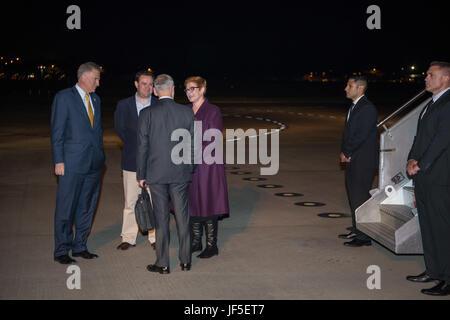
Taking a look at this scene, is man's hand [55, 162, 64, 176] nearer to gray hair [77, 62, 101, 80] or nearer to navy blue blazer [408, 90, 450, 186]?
gray hair [77, 62, 101, 80]

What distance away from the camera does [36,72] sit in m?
181

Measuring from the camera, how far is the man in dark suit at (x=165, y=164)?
5.33 metres

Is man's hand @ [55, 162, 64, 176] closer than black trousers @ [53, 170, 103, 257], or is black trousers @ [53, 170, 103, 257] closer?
man's hand @ [55, 162, 64, 176]

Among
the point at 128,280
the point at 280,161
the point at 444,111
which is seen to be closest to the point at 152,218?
the point at 128,280

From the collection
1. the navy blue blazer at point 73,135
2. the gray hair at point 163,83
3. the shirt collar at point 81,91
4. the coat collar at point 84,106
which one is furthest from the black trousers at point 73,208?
the gray hair at point 163,83

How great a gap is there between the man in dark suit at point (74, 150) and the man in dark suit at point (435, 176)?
3.24 m

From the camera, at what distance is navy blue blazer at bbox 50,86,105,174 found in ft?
18.8

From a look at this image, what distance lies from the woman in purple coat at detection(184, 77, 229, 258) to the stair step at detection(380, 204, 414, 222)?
1865 mm

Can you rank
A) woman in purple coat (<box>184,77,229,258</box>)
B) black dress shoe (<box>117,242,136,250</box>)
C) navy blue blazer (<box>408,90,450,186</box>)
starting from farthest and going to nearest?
1. black dress shoe (<box>117,242,136,250</box>)
2. woman in purple coat (<box>184,77,229,258</box>)
3. navy blue blazer (<box>408,90,450,186</box>)

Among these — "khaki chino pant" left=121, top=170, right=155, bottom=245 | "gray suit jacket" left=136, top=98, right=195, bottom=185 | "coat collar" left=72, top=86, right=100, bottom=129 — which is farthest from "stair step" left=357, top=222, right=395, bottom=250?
"coat collar" left=72, top=86, right=100, bottom=129

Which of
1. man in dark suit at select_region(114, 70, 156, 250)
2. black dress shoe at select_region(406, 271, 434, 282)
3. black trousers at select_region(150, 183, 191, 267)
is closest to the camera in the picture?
black dress shoe at select_region(406, 271, 434, 282)

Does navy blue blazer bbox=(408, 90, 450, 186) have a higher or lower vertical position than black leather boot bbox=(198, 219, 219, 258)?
higher

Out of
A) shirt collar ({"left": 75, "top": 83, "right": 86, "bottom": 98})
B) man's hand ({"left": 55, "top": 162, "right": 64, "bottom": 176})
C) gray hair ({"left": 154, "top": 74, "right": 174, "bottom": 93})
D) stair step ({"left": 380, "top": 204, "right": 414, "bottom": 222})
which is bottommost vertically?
stair step ({"left": 380, "top": 204, "right": 414, "bottom": 222})
